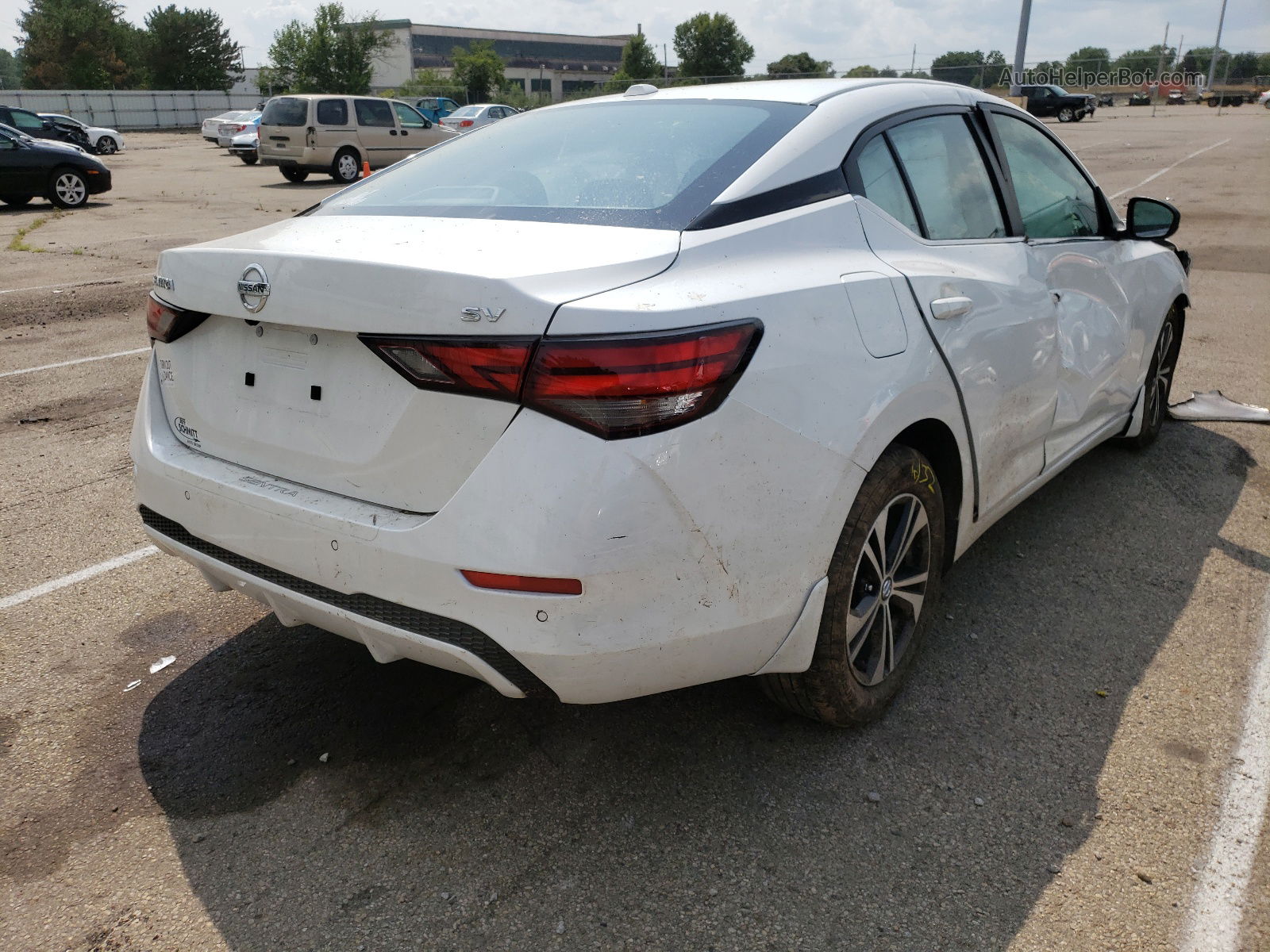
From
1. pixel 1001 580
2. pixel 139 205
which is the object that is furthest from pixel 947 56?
pixel 1001 580

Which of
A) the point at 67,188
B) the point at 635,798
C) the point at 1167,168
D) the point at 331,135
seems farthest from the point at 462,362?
the point at 1167,168

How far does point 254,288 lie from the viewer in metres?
2.40

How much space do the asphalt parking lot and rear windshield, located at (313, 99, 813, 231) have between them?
144 centimetres

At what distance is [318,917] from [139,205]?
19490 millimetres

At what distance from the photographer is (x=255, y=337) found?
2500 mm

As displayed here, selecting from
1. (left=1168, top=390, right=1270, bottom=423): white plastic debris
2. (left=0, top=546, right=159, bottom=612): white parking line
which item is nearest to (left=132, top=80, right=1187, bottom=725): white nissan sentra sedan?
(left=0, top=546, right=159, bottom=612): white parking line

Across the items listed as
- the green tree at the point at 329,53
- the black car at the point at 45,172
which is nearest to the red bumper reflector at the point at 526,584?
the black car at the point at 45,172

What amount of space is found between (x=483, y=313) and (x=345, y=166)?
75.1ft

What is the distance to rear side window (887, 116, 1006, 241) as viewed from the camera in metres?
3.07

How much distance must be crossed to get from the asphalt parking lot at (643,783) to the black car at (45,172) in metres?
15.5

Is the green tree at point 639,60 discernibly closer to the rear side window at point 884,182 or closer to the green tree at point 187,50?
the green tree at point 187,50

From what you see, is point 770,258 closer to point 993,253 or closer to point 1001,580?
point 993,253

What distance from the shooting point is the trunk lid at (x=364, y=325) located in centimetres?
212

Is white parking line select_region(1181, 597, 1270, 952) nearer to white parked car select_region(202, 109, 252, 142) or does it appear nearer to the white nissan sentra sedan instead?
the white nissan sentra sedan
